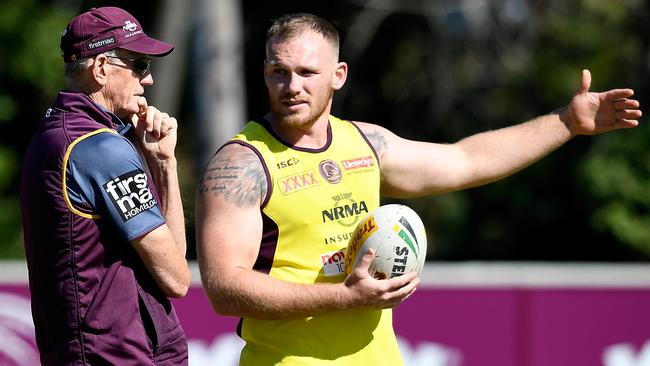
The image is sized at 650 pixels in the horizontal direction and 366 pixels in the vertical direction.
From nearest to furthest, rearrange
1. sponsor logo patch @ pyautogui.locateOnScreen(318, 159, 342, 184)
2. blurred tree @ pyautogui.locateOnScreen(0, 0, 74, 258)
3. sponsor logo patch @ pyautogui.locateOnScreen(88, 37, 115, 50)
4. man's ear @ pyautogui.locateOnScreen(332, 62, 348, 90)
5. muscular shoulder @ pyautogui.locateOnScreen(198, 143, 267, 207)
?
1. sponsor logo patch @ pyautogui.locateOnScreen(88, 37, 115, 50)
2. muscular shoulder @ pyautogui.locateOnScreen(198, 143, 267, 207)
3. sponsor logo patch @ pyautogui.locateOnScreen(318, 159, 342, 184)
4. man's ear @ pyautogui.locateOnScreen(332, 62, 348, 90)
5. blurred tree @ pyautogui.locateOnScreen(0, 0, 74, 258)

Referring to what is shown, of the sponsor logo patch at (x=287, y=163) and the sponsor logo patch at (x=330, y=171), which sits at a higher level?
the sponsor logo patch at (x=287, y=163)

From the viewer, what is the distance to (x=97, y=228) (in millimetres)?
4336

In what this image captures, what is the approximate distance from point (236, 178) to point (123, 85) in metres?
0.73

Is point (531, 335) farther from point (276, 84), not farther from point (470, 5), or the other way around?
point (470, 5)

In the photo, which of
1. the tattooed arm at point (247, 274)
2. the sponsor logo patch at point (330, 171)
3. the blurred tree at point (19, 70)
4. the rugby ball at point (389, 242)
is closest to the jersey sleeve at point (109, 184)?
the tattooed arm at point (247, 274)

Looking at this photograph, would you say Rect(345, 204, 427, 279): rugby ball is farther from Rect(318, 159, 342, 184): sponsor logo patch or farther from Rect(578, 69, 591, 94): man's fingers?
Rect(578, 69, 591, 94): man's fingers

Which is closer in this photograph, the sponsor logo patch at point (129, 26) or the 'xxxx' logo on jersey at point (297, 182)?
the sponsor logo patch at point (129, 26)

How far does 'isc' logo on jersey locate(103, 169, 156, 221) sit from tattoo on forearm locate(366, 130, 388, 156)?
1.45m

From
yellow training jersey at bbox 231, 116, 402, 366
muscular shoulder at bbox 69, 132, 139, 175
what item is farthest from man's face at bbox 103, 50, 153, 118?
yellow training jersey at bbox 231, 116, 402, 366

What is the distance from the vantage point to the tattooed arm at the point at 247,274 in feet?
15.9

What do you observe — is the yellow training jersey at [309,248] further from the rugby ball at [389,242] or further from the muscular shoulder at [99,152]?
the muscular shoulder at [99,152]

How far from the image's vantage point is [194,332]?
859cm

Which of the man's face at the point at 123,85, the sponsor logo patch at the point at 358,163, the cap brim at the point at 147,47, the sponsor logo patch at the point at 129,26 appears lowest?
the sponsor logo patch at the point at 358,163

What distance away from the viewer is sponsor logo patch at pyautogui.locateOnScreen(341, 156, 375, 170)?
532 cm
